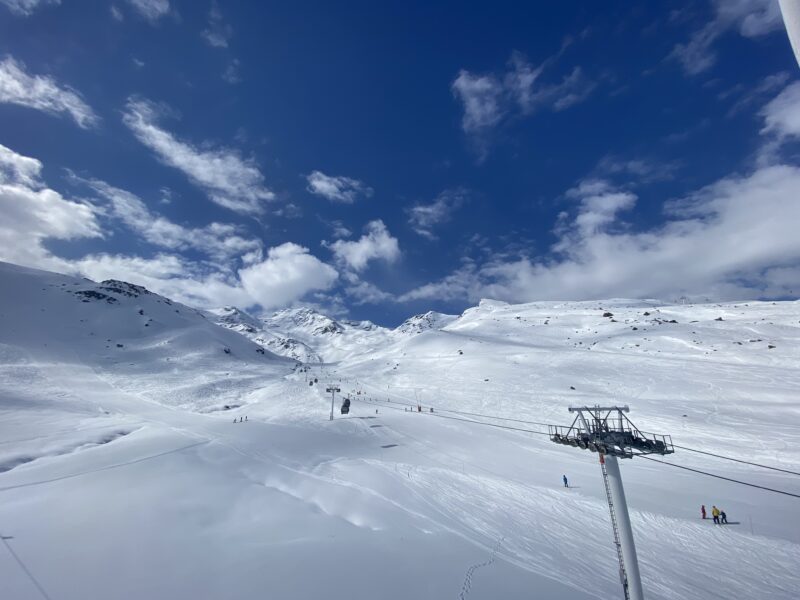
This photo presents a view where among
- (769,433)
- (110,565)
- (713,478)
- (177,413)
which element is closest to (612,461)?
(110,565)

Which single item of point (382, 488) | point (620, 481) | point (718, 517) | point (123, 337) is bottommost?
point (718, 517)

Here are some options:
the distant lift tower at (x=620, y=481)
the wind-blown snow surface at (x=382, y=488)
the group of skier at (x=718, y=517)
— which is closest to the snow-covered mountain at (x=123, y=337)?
the wind-blown snow surface at (x=382, y=488)

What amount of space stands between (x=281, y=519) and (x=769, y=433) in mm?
48610

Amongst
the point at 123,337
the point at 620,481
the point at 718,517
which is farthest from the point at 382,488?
the point at 123,337

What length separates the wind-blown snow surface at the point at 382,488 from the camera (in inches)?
575

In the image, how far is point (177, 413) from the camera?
5316 cm

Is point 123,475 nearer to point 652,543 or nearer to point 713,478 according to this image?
point 652,543

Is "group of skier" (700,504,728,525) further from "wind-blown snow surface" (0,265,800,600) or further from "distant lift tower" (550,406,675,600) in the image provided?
"distant lift tower" (550,406,675,600)

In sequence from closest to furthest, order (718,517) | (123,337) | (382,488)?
(718,517) < (382,488) < (123,337)

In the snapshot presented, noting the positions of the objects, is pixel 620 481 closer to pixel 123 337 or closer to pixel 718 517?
pixel 718 517

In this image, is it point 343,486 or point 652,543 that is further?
point 343,486

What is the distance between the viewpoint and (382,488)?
26281mm

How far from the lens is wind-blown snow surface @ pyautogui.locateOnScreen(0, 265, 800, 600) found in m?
14.6

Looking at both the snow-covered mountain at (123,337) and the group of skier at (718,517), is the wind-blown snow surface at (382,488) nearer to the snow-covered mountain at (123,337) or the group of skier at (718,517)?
the group of skier at (718,517)
